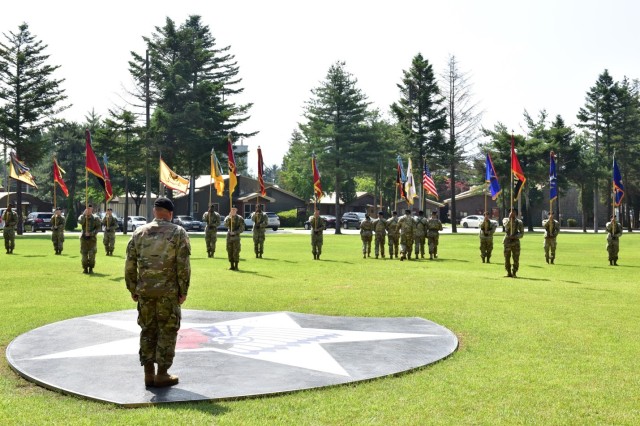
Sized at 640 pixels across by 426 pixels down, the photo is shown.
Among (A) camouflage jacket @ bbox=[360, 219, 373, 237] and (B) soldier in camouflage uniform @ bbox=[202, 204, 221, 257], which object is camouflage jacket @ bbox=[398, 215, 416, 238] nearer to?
(A) camouflage jacket @ bbox=[360, 219, 373, 237]

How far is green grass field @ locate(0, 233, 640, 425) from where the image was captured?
19.5ft

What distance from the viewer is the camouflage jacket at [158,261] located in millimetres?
6816

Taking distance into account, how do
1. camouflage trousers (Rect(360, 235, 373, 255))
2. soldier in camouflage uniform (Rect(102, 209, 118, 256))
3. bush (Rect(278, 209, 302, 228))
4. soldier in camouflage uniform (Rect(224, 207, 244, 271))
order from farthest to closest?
bush (Rect(278, 209, 302, 228)) → camouflage trousers (Rect(360, 235, 373, 255)) → soldier in camouflage uniform (Rect(102, 209, 118, 256)) → soldier in camouflage uniform (Rect(224, 207, 244, 271))

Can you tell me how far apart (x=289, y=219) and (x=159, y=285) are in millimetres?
67661

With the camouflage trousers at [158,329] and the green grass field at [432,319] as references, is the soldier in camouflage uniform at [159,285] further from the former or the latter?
the green grass field at [432,319]

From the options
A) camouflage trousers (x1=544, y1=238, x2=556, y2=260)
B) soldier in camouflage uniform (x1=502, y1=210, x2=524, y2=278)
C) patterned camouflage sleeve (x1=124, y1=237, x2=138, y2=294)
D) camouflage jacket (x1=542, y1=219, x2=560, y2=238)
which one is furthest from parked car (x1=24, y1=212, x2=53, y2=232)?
patterned camouflage sleeve (x1=124, y1=237, x2=138, y2=294)

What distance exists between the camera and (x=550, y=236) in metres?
23.7

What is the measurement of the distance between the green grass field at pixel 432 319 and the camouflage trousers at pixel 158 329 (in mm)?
727

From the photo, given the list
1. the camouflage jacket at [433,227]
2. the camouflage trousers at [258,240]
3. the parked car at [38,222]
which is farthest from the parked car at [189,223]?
the camouflage jacket at [433,227]

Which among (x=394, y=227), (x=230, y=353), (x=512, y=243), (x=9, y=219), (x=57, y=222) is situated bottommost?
(x=230, y=353)

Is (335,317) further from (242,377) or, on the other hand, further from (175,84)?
(175,84)

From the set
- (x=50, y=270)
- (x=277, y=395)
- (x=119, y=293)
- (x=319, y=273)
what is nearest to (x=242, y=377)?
(x=277, y=395)

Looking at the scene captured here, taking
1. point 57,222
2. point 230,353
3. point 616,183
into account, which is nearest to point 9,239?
point 57,222

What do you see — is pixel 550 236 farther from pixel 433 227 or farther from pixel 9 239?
pixel 9 239
